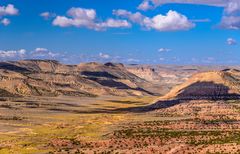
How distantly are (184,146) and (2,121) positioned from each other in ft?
292

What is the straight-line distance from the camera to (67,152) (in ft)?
358

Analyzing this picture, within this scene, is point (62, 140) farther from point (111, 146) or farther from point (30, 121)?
point (30, 121)

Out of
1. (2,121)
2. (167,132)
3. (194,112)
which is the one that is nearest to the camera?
(167,132)

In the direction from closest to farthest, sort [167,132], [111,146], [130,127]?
[111,146] → [167,132] → [130,127]

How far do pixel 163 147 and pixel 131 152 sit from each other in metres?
7.79

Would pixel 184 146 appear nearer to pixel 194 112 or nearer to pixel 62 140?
pixel 62 140

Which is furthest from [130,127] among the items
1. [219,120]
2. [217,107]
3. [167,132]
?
[217,107]

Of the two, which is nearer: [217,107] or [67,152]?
[67,152]

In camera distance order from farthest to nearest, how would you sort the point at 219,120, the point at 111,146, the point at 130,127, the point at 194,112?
the point at 194,112 → the point at 219,120 → the point at 130,127 → the point at 111,146

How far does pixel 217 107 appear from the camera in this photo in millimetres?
198375

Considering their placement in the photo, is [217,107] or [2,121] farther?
[217,107]

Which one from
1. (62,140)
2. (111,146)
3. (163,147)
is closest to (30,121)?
(62,140)

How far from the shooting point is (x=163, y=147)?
109 metres

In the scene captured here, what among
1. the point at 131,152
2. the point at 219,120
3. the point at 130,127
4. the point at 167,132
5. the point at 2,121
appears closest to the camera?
the point at 131,152
